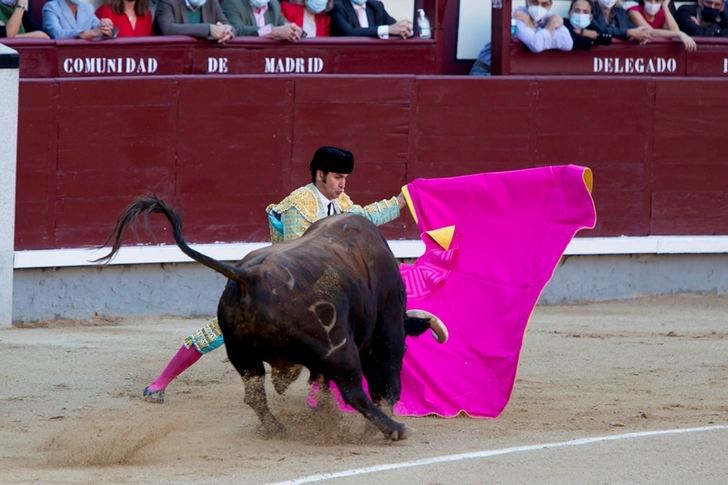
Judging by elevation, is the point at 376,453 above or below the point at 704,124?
below

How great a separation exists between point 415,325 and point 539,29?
477 centimetres

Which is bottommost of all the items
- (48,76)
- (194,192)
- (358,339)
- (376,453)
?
(376,453)

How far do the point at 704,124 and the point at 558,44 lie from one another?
1.13 metres

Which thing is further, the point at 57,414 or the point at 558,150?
the point at 558,150

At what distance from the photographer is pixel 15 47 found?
8891mm

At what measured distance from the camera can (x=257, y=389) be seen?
5.64m

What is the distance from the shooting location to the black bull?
17.6 feet

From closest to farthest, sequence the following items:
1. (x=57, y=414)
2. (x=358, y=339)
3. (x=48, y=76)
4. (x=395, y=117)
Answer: (x=358, y=339)
(x=57, y=414)
(x=48, y=76)
(x=395, y=117)

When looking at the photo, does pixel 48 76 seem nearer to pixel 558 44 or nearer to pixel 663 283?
pixel 558 44

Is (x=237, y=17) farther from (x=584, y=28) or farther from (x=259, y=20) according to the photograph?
(x=584, y=28)

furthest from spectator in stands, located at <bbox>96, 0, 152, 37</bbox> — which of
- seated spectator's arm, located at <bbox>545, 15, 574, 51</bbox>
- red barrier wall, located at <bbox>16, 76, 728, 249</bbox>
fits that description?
seated spectator's arm, located at <bbox>545, 15, 574, 51</bbox>

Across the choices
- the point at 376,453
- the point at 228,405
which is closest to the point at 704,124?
the point at 228,405

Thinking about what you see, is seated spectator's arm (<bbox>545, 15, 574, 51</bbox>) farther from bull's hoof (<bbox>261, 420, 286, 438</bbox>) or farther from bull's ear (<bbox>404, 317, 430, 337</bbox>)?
bull's hoof (<bbox>261, 420, 286, 438</bbox>)

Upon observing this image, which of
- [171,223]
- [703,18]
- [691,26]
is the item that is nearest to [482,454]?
[171,223]
